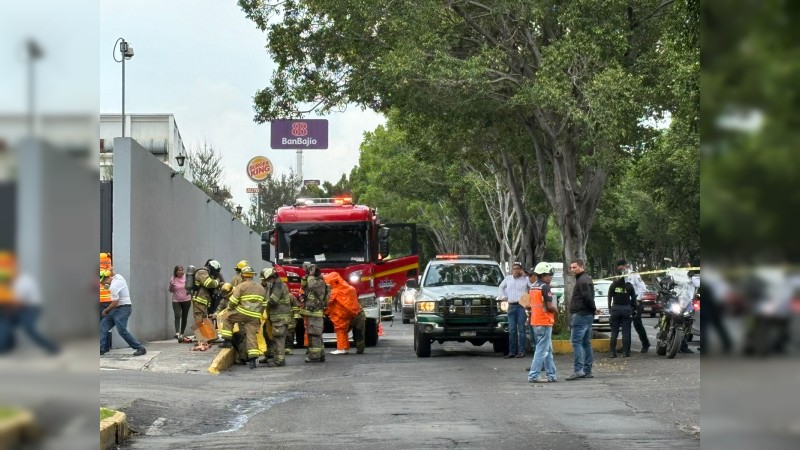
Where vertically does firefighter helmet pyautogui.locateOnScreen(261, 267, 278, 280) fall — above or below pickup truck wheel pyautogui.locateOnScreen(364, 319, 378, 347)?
above

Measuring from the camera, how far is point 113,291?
2059 centimetres

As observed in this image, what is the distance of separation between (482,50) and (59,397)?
25.8 meters

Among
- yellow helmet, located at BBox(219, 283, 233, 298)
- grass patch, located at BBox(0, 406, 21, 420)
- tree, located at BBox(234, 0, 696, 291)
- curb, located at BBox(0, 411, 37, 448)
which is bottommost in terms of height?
yellow helmet, located at BBox(219, 283, 233, 298)

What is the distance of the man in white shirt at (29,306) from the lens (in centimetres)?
127

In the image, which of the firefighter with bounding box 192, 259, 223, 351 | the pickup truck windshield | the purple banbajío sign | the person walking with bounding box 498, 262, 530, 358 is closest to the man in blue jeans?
the person walking with bounding box 498, 262, 530, 358

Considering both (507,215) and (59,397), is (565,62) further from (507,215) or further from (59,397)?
(507,215)

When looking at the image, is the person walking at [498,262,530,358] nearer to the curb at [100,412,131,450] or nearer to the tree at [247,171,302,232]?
the curb at [100,412,131,450]

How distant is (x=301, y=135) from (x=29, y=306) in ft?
156

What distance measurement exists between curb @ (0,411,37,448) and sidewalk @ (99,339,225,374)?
1773cm

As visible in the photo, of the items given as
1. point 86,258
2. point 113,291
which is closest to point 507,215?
point 113,291

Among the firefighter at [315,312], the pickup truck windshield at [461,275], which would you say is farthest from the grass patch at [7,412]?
the pickup truck windshield at [461,275]

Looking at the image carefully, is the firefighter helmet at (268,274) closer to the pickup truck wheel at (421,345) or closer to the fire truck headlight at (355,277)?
the pickup truck wheel at (421,345)

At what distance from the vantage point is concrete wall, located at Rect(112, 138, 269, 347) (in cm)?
2452

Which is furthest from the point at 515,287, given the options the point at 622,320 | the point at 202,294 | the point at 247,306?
the point at 202,294
